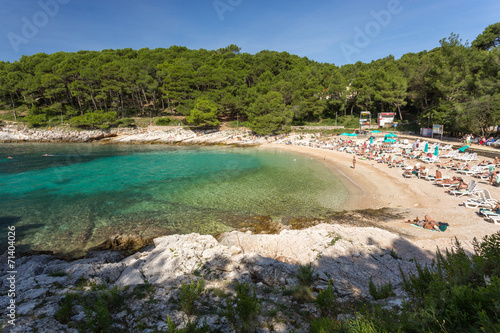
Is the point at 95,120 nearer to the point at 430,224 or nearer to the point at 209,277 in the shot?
the point at 209,277

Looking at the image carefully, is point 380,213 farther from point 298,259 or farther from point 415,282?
point 415,282

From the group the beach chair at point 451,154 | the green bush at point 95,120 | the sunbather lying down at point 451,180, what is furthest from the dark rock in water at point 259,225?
the green bush at point 95,120

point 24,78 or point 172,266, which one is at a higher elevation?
point 24,78

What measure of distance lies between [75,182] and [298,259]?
70.3 ft

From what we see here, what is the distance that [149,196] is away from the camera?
1622cm

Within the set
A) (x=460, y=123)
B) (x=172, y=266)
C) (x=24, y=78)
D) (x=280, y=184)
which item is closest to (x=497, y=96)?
(x=460, y=123)

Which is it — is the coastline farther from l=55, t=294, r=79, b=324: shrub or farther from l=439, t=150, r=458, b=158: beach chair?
l=439, t=150, r=458, b=158: beach chair

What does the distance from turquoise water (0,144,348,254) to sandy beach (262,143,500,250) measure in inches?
72.5

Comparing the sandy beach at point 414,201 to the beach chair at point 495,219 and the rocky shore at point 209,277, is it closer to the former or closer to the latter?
the beach chair at point 495,219

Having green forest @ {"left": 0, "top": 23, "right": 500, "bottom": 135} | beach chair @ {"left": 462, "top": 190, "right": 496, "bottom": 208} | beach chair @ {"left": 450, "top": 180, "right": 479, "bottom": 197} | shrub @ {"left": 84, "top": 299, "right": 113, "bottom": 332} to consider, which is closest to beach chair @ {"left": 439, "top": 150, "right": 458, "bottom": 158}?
beach chair @ {"left": 450, "top": 180, "right": 479, "bottom": 197}

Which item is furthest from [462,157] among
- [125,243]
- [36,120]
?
[36,120]

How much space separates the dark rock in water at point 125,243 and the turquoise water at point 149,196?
60cm

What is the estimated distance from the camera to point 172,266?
667 cm

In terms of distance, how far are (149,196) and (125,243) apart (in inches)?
258
